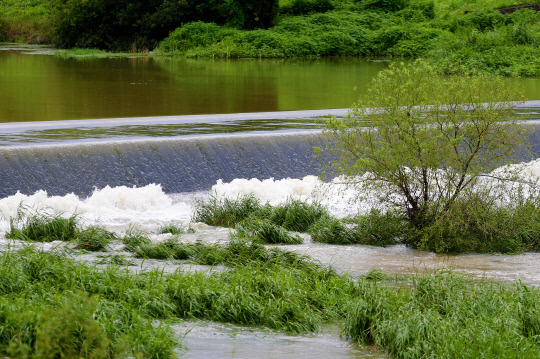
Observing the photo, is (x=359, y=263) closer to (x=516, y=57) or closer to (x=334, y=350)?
(x=334, y=350)

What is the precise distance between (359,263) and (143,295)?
2865 mm

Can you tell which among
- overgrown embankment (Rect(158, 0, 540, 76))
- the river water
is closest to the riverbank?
the river water

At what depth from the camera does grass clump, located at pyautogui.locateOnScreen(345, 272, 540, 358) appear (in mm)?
4671

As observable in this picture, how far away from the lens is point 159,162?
11.9 metres

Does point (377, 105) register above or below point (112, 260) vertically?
above

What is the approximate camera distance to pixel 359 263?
7.81 m

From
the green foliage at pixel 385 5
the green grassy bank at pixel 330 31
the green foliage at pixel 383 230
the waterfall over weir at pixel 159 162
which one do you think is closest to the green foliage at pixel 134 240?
the green foliage at pixel 383 230

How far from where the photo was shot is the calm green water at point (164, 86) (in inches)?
697

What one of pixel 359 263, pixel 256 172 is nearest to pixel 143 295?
pixel 359 263

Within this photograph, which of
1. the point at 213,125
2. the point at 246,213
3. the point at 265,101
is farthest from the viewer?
the point at 265,101

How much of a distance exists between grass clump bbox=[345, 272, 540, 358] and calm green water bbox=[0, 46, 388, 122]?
9.37 m

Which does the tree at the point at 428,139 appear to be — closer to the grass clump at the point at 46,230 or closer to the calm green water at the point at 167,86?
the grass clump at the point at 46,230

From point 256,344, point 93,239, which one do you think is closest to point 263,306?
point 256,344

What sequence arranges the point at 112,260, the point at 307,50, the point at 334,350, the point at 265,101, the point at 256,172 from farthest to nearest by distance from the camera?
the point at 307,50, the point at 265,101, the point at 256,172, the point at 112,260, the point at 334,350
